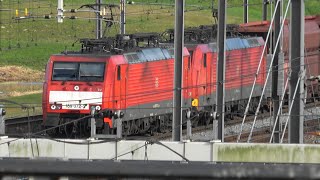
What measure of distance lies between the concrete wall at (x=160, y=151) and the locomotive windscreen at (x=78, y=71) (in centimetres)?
1447

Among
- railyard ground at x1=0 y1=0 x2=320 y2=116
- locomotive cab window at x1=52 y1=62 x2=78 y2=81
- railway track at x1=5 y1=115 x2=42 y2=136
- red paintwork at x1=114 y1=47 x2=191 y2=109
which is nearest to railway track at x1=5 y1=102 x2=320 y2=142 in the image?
railway track at x1=5 y1=115 x2=42 y2=136

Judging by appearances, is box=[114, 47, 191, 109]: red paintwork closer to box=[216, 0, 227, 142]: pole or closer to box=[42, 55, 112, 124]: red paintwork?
box=[42, 55, 112, 124]: red paintwork

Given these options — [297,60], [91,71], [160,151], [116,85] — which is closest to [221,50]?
[297,60]

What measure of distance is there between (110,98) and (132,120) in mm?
1715

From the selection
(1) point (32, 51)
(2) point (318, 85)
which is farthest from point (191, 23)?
(2) point (318, 85)

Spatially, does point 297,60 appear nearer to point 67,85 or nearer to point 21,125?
point 67,85

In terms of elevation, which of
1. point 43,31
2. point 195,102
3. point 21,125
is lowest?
point 21,125

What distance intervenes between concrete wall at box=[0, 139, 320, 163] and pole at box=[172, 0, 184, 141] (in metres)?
4.93

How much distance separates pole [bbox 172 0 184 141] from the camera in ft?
73.3

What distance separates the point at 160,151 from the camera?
56.2 ft

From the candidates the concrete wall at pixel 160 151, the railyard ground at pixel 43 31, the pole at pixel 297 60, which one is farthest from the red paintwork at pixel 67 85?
the railyard ground at pixel 43 31

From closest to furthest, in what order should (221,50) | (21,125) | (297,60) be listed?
(297,60) < (221,50) < (21,125)

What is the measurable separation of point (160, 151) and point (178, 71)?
573 centimetres

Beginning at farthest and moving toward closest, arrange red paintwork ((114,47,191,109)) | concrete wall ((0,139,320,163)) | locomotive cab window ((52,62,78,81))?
1. red paintwork ((114,47,191,109))
2. locomotive cab window ((52,62,78,81))
3. concrete wall ((0,139,320,163))
